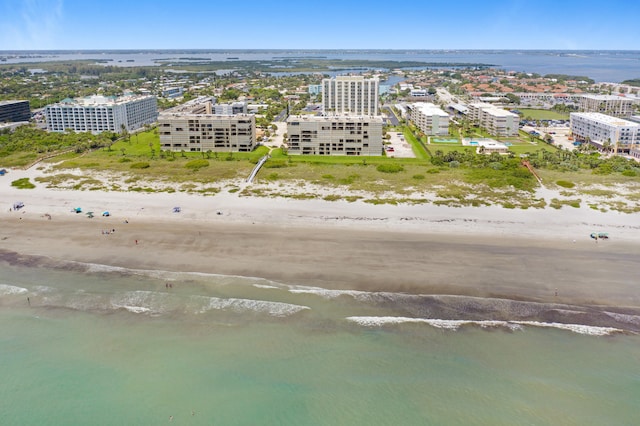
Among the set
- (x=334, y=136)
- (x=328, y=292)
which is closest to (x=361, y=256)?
(x=328, y=292)

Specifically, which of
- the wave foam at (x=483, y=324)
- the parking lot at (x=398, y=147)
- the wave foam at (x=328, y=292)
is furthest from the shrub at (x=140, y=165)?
the wave foam at (x=483, y=324)

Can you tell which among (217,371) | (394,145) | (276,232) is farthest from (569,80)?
(217,371)

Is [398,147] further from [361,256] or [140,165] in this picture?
[361,256]

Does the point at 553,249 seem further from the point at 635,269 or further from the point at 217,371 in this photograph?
the point at 217,371

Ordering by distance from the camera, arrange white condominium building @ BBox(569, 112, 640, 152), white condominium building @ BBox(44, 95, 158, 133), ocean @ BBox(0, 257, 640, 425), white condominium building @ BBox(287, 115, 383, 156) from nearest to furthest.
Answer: ocean @ BBox(0, 257, 640, 425)
white condominium building @ BBox(287, 115, 383, 156)
white condominium building @ BBox(569, 112, 640, 152)
white condominium building @ BBox(44, 95, 158, 133)

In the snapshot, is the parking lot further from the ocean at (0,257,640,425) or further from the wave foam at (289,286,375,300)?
the ocean at (0,257,640,425)

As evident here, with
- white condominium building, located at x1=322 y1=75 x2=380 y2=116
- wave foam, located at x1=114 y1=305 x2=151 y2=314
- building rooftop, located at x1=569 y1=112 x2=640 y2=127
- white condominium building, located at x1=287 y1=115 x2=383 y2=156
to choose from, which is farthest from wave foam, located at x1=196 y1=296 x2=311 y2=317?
white condominium building, located at x1=322 y1=75 x2=380 y2=116

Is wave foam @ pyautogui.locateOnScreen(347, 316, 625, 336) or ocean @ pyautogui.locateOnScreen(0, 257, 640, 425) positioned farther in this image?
wave foam @ pyautogui.locateOnScreen(347, 316, 625, 336)
